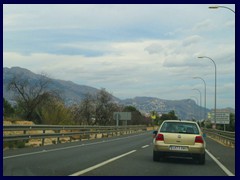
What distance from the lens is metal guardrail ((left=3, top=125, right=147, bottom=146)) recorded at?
21139 mm

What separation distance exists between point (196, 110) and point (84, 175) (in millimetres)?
105571

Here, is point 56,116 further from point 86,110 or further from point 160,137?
point 86,110

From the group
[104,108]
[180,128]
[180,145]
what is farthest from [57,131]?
[104,108]

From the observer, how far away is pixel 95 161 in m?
15.7

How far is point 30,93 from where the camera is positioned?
64.3 m

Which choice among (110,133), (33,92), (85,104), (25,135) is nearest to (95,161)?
(25,135)

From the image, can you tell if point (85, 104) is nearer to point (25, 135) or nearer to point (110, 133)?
point (110, 133)

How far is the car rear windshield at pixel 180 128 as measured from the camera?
16188 millimetres

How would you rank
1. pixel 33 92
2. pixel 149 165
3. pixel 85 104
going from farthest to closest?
pixel 85 104 → pixel 33 92 → pixel 149 165

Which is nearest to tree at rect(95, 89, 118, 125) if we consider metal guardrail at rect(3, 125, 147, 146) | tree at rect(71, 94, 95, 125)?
tree at rect(71, 94, 95, 125)

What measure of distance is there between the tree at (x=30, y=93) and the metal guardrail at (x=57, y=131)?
12.7 meters

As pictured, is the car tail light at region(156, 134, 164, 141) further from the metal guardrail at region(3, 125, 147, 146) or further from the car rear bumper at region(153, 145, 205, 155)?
the metal guardrail at region(3, 125, 147, 146)

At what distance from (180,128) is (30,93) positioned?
165 ft

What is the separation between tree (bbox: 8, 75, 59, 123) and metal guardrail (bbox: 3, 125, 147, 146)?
41.8ft
